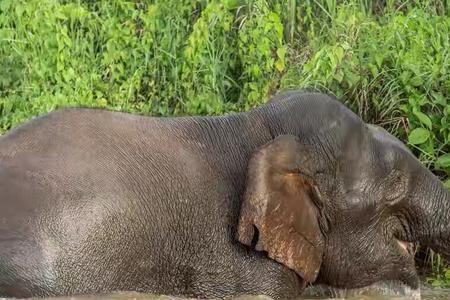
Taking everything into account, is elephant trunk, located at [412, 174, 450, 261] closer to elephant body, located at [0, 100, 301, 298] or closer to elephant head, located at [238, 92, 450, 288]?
elephant head, located at [238, 92, 450, 288]

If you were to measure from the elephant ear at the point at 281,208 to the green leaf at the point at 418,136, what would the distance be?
1767 mm

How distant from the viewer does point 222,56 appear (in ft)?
30.1

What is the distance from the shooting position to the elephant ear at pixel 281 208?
576 cm

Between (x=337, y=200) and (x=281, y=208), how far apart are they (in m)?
0.36

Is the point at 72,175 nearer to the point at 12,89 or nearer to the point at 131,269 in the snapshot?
the point at 131,269

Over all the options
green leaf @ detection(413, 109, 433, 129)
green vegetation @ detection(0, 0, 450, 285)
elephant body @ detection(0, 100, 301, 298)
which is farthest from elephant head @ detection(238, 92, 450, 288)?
green vegetation @ detection(0, 0, 450, 285)

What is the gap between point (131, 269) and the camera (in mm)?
5570

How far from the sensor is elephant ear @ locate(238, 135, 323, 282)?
5762 mm

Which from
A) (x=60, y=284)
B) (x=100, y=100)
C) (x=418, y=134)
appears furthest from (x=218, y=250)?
(x=100, y=100)

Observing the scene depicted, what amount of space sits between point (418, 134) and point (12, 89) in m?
3.31

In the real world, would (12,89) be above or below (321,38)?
below

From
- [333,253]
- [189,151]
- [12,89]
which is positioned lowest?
[12,89]

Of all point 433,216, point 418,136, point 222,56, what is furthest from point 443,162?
point 222,56

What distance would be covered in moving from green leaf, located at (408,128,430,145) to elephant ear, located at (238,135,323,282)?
177cm
